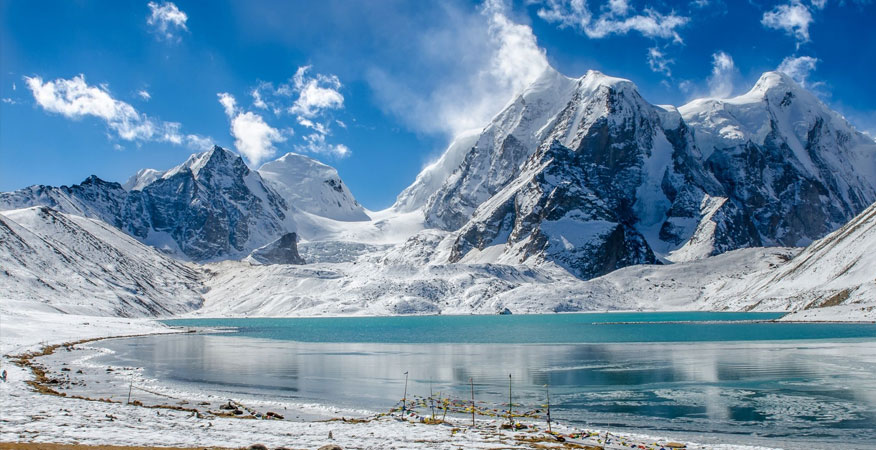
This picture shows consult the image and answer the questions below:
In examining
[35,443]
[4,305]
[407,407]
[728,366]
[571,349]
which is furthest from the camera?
[4,305]

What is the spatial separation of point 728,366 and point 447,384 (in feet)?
83.3

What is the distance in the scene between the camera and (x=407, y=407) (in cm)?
3972

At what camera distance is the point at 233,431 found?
30000 millimetres

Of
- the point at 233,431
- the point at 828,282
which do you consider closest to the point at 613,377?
the point at 233,431

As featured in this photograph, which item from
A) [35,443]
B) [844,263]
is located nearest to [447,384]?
[35,443]

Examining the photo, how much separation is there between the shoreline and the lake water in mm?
4861

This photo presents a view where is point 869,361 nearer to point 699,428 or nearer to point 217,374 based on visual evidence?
point 699,428

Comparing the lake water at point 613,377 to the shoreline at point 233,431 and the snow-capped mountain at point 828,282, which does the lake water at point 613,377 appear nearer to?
the shoreline at point 233,431

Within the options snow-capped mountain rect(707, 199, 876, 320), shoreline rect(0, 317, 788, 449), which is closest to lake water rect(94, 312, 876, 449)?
shoreline rect(0, 317, 788, 449)

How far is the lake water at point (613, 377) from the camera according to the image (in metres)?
34.0

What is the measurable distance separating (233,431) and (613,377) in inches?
1263

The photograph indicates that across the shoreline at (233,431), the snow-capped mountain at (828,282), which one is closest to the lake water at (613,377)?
the shoreline at (233,431)

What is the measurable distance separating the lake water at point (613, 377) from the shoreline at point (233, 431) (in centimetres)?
486

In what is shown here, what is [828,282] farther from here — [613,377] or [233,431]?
[233,431]
